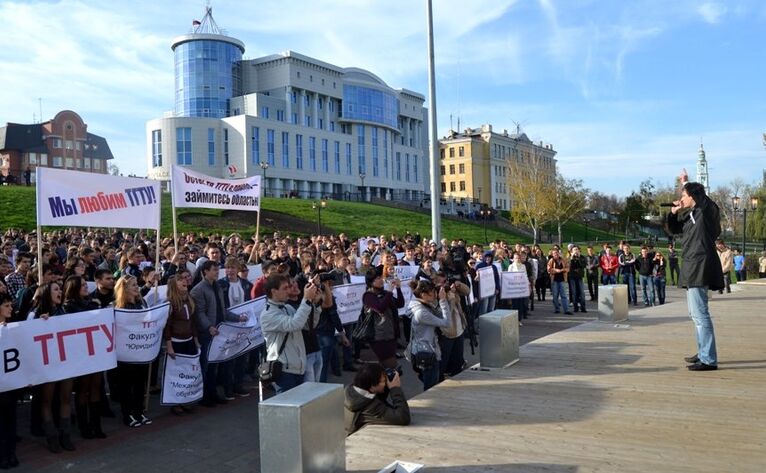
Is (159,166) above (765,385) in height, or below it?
above

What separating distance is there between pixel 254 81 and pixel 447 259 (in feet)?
256

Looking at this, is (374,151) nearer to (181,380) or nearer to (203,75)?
(203,75)

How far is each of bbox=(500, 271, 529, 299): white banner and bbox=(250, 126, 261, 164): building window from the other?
63.8 m

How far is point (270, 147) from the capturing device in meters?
79.5

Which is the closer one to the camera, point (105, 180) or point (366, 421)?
point (366, 421)

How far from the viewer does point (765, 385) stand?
23.5 ft

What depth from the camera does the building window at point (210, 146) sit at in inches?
3036

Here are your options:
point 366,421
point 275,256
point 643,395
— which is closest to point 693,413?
point 643,395

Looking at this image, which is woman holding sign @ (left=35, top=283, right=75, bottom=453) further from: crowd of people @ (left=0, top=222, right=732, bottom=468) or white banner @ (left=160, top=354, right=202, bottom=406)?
white banner @ (left=160, top=354, right=202, bottom=406)

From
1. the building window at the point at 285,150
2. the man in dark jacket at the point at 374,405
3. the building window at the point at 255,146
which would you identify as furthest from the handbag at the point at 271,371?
the building window at the point at 285,150

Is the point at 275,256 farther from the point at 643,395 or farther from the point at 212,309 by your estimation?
the point at 643,395

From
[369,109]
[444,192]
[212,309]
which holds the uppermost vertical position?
[369,109]

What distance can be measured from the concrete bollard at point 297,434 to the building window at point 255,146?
2923 inches

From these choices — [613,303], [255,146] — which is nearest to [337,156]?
[255,146]
